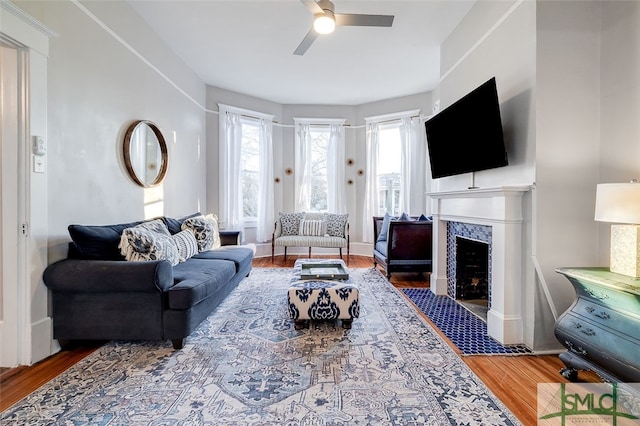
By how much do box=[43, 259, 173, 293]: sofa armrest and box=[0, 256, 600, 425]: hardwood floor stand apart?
0.48m

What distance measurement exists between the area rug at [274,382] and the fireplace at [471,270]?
3.19 ft

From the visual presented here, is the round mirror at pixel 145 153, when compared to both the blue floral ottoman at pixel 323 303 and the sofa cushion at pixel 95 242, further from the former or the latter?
the blue floral ottoman at pixel 323 303

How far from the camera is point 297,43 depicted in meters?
3.82

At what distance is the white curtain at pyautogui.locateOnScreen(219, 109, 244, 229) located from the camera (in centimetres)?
543

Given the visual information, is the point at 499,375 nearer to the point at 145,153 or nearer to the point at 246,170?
the point at 145,153

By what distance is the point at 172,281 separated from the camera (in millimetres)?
2326

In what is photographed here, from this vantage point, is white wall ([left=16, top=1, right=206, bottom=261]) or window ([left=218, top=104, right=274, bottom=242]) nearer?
white wall ([left=16, top=1, right=206, bottom=261])

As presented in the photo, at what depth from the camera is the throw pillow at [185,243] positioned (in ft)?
10.3

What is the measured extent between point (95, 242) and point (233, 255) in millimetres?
1461

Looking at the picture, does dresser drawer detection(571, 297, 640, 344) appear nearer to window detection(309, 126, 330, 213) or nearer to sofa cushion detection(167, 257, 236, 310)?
sofa cushion detection(167, 257, 236, 310)

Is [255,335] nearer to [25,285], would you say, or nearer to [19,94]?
[25,285]

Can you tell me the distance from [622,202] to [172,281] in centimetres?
289

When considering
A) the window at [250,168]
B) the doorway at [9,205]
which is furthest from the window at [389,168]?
the doorway at [9,205]

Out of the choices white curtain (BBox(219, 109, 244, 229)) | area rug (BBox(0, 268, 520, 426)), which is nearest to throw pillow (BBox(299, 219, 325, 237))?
white curtain (BBox(219, 109, 244, 229))
